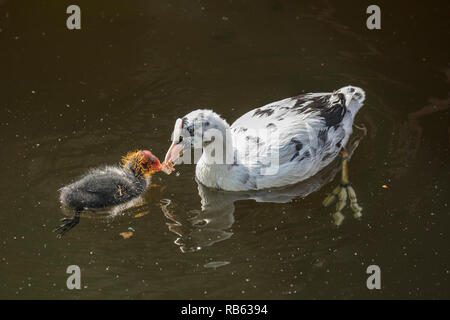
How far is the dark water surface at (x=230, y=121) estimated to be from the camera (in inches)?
232

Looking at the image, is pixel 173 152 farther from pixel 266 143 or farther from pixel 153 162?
pixel 266 143

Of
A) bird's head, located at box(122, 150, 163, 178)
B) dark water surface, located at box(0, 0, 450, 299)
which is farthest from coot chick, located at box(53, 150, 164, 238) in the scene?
dark water surface, located at box(0, 0, 450, 299)

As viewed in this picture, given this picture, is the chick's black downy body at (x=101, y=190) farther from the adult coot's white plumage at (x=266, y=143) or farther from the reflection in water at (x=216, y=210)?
the adult coot's white plumage at (x=266, y=143)

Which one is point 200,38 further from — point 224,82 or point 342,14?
point 342,14

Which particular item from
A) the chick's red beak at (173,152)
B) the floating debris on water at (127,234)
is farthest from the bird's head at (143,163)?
the floating debris on water at (127,234)

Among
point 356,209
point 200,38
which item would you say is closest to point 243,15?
point 200,38

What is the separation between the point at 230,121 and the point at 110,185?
1.68m

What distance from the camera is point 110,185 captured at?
6.50 metres

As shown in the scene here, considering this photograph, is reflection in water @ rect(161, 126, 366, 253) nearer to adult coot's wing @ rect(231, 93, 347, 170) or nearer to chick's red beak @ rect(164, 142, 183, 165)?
adult coot's wing @ rect(231, 93, 347, 170)

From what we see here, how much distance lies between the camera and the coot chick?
6.41m

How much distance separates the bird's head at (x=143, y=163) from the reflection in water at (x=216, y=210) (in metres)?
0.34

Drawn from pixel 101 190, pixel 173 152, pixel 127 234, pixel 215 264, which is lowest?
pixel 215 264

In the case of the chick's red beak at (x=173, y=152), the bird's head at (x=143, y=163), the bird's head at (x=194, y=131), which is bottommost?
the bird's head at (x=143, y=163)

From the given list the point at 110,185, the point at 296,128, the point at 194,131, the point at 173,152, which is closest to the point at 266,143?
the point at 296,128
